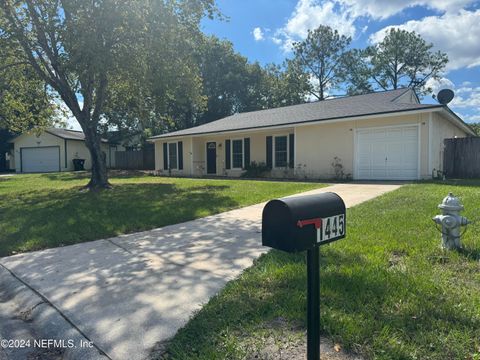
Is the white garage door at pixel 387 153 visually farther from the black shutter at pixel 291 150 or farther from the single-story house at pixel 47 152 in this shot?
the single-story house at pixel 47 152

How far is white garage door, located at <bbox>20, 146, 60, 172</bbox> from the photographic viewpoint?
31.5m

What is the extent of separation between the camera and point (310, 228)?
192 centimetres

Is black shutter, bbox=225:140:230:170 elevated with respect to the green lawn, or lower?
elevated

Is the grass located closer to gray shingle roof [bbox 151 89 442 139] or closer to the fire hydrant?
the fire hydrant

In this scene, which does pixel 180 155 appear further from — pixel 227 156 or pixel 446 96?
pixel 446 96

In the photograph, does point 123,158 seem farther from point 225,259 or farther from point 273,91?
point 225,259

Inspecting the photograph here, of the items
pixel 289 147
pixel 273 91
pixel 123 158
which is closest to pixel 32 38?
pixel 289 147

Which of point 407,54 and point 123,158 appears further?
point 407,54

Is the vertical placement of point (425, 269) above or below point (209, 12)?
below

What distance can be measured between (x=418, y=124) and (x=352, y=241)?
1034cm

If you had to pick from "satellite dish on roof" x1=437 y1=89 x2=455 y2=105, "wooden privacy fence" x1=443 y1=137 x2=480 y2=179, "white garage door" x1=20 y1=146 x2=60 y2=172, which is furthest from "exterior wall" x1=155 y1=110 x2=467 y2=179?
"white garage door" x1=20 y1=146 x2=60 y2=172

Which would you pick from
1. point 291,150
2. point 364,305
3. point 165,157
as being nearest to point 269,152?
point 291,150

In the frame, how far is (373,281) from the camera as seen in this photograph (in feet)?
10.6

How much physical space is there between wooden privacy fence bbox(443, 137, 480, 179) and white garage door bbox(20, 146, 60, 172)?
30045 mm
